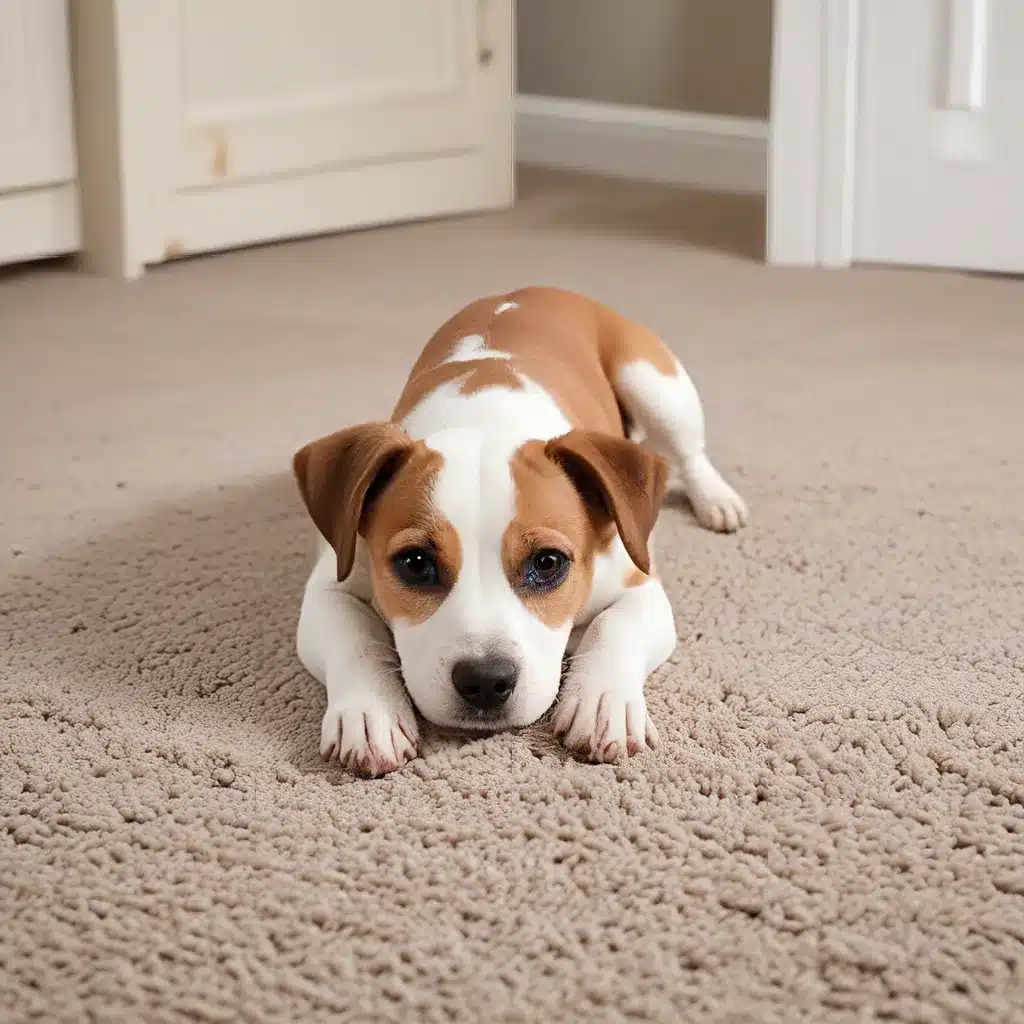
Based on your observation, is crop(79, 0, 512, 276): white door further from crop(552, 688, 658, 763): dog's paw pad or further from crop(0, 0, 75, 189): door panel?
crop(552, 688, 658, 763): dog's paw pad

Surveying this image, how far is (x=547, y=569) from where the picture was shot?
1.52 meters

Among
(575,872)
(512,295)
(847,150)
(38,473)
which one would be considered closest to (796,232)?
(847,150)

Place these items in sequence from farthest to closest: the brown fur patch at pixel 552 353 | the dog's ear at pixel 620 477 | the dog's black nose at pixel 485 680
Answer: the brown fur patch at pixel 552 353 < the dog's ear at pixel 620 477 < the dog's black nose at pixel 485 680

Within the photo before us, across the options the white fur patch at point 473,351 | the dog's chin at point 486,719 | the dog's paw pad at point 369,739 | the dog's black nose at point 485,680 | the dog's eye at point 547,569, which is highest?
the white fur patch at point 473,351

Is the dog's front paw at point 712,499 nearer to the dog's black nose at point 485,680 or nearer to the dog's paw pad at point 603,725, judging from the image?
the dog's paw pad at point 603,725

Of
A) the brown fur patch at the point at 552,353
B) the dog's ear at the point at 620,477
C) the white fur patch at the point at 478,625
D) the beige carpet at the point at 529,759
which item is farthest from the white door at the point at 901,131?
the white fur patch at the point at 478,625

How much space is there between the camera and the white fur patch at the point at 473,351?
192 centimetres

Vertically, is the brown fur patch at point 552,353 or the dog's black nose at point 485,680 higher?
the brown fur patch at point 552,353

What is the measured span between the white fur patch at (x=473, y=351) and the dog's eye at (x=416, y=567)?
46 cm

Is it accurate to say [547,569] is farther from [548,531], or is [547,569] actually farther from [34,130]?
[34,130]

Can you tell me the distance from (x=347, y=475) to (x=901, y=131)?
2.21 metres

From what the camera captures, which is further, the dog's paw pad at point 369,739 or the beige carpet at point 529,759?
the dog's paw pad at point 369,739

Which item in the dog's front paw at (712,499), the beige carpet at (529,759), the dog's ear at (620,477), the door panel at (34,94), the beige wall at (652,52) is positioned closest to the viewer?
the beige carpet at (529,759)

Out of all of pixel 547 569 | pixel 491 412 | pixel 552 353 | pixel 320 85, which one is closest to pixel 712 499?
pixel 552 353
